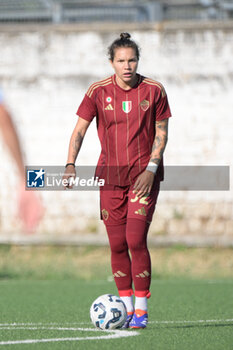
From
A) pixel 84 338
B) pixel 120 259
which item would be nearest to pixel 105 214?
pixel 120 259

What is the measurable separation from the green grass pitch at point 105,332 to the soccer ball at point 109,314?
87mm

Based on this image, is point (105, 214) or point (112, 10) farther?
point (112, 10)

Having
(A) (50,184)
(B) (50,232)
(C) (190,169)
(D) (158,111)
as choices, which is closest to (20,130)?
(B) (50,232)

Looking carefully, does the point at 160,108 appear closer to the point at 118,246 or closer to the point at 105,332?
the point at 118,246

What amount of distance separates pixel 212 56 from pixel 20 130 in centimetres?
338

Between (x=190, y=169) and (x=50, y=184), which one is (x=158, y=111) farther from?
(x=190, y=169)

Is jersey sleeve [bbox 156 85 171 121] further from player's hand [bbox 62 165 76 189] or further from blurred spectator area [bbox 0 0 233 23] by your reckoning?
blurred spectator area [bbox 0 0 233 23]

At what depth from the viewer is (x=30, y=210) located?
14023mm

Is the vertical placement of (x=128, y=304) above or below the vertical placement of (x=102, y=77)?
below

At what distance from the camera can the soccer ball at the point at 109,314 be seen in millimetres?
6172

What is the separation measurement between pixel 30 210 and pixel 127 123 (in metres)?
7.79

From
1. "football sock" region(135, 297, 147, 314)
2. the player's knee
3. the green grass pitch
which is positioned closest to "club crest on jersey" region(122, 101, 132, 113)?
the player's knee

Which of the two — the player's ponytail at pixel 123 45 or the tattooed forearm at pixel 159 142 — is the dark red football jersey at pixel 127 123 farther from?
the player's ponytail at pixel 123 45

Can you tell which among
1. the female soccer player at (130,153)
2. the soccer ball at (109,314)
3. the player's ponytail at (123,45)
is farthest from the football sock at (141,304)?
the player's ponytail at (123,45)
